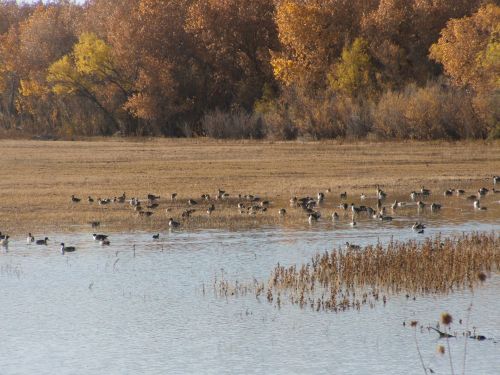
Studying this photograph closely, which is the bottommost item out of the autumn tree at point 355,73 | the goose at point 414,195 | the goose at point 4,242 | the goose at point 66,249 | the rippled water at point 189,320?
the rippled water at point 189,320

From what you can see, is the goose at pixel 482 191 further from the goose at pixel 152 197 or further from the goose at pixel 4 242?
the goose at pixel 4 242

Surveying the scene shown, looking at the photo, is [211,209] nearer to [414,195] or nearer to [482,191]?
[414,195]

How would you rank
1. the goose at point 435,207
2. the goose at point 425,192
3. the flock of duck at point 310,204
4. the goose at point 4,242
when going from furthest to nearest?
the goose at point 425,192, the goose at point 435,207, the flock of duck at point 310,204, the goose at point 4,242

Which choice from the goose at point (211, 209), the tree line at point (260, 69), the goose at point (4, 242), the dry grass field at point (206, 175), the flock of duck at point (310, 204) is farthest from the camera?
the tree line at point (260, 69)

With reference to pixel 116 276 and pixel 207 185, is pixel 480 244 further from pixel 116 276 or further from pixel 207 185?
pixel 207 185

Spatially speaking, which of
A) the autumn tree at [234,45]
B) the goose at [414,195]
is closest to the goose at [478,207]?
the goose at [414,195]

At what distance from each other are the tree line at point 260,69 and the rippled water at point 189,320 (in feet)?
108

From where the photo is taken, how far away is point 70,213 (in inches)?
982

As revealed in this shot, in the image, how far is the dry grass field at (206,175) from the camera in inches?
969

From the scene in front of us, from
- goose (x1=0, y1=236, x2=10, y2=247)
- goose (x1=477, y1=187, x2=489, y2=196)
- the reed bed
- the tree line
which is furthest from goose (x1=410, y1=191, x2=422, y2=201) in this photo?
the tree line

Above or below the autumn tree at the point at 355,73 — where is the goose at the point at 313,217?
below

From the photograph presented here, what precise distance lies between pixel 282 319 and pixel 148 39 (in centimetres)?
5616

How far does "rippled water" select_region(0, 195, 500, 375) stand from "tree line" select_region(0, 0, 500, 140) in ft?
108

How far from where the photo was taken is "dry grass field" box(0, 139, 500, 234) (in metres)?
24.6
